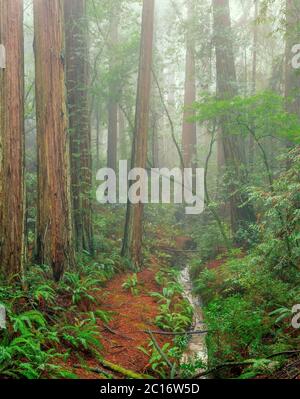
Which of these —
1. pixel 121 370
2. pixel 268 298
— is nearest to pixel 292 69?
pixel 268 298

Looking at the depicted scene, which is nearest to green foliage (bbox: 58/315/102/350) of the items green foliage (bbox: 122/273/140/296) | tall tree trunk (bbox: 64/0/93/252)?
green foliage (bbox: 122/273/140/296)

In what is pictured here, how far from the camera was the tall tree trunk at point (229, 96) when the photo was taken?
505 inches

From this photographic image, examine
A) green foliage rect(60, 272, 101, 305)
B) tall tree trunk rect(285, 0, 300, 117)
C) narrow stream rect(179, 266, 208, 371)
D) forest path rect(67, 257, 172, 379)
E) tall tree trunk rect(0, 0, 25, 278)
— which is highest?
tall tree trunk rect(285, 0, 300, 117)

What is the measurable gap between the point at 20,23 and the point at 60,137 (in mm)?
2270

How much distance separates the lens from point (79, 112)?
1127 cm

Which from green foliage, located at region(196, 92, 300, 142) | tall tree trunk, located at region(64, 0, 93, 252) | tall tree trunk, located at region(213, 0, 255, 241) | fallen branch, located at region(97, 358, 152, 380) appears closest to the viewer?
fallen branch, located at region(97, 358, 152, 380)

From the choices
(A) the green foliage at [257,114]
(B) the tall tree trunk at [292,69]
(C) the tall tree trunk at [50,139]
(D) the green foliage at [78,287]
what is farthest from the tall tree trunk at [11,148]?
(B) the tall tree trunk at [292,69]

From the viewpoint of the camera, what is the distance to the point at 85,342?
592 centimetres

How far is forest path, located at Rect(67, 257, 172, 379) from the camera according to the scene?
230 inches

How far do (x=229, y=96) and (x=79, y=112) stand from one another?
488 centimetres

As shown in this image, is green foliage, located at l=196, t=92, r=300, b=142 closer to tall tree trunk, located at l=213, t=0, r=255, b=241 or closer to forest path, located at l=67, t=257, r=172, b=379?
tall tree trunk, located at l=213, t=0, r=255, b=241

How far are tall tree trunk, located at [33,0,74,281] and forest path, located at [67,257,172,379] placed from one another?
1496 mm
